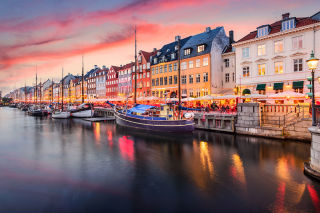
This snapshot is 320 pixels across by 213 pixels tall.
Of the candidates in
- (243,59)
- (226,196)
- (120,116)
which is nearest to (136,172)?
(226,196)

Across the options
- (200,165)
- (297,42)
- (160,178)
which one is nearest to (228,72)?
(297,42)

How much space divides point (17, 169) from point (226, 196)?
44.2 ft

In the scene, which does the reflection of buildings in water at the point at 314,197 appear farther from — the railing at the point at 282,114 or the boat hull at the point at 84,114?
the boat hull at the point at 84,114

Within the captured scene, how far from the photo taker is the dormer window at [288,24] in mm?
30167

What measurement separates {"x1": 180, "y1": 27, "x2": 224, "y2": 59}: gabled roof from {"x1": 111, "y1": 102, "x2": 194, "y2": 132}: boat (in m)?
22.4

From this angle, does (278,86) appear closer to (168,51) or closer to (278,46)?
(278,46)

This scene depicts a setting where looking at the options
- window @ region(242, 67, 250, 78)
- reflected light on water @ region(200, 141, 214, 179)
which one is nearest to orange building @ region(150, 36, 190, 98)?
window @ region(242, 67, 250, 78)

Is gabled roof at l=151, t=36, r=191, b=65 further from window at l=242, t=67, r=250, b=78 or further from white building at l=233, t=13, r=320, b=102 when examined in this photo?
white building at l=233, t=13, r=320, b=102

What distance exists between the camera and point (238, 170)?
1326cm

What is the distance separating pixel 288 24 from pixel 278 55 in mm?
4452

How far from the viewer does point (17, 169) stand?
14289 millimetres

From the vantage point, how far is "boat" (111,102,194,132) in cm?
2453

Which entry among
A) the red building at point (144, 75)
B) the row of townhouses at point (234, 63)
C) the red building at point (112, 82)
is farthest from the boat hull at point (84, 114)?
the red building at point (112, 82)

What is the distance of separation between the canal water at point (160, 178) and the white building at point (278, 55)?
50.9ft
